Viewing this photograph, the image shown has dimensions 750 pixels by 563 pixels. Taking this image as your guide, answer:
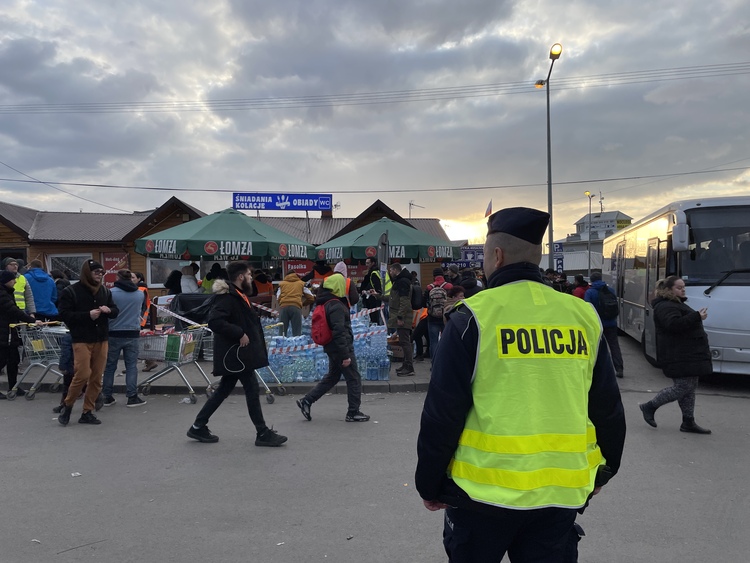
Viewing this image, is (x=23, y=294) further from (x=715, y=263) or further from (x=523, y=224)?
(x=715, y=263)

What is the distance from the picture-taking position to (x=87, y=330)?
22.0ft

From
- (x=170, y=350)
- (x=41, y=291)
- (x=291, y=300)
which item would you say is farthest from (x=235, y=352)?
(x=41, y=291)

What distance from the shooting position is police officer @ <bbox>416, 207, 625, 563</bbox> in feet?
6.45

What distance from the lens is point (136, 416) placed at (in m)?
7.25

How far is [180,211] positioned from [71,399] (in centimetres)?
2006

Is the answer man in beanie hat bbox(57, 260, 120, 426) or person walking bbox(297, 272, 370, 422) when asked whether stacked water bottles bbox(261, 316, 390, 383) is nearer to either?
person walking bbox(297, 272, 370, 422)

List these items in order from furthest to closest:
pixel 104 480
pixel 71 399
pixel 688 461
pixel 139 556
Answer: pixel 71 399 < pixel 688 461 < pixel 104 480 < pixel 139 556

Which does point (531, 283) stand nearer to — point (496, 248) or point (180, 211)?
point (496, 248)

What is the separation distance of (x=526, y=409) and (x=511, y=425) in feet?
0.25

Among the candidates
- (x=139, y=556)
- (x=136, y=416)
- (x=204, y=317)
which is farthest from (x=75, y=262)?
(x=139, y=556)

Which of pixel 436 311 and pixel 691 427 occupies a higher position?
pixel 436 311

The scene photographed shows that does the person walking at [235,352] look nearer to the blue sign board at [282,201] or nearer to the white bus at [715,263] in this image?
the white bus at [715,263]

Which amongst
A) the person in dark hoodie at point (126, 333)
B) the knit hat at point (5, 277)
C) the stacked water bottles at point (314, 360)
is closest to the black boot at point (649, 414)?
the stacked water bottles at point (314, 360)

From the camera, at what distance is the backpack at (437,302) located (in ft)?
31.3
